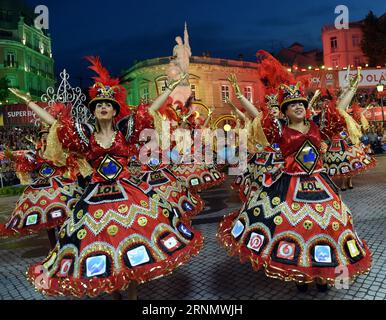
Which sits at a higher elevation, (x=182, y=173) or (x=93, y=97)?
(x=93, y=97)

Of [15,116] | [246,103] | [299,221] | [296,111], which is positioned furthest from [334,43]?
[299,221]

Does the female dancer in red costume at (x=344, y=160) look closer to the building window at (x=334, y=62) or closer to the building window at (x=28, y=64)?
the building window at (x=334, y=62)

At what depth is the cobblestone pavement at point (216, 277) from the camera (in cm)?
386

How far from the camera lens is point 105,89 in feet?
12.1

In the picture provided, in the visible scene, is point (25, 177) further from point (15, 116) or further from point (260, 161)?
point (15, 116)

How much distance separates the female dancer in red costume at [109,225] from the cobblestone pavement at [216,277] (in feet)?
2.88

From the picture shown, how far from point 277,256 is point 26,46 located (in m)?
48.4

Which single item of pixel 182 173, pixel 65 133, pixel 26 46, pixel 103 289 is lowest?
pixel 103 289

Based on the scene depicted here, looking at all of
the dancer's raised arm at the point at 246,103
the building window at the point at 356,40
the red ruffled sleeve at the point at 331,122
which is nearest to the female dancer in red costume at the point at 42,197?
the dancer's raised arm at the point at 246,103

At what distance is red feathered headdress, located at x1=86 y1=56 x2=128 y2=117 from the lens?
3.69 metres

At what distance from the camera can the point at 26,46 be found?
43.8 meters

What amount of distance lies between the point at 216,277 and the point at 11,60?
46.1 meters

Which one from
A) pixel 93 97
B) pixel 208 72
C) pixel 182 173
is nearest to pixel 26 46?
pixel 208 72
